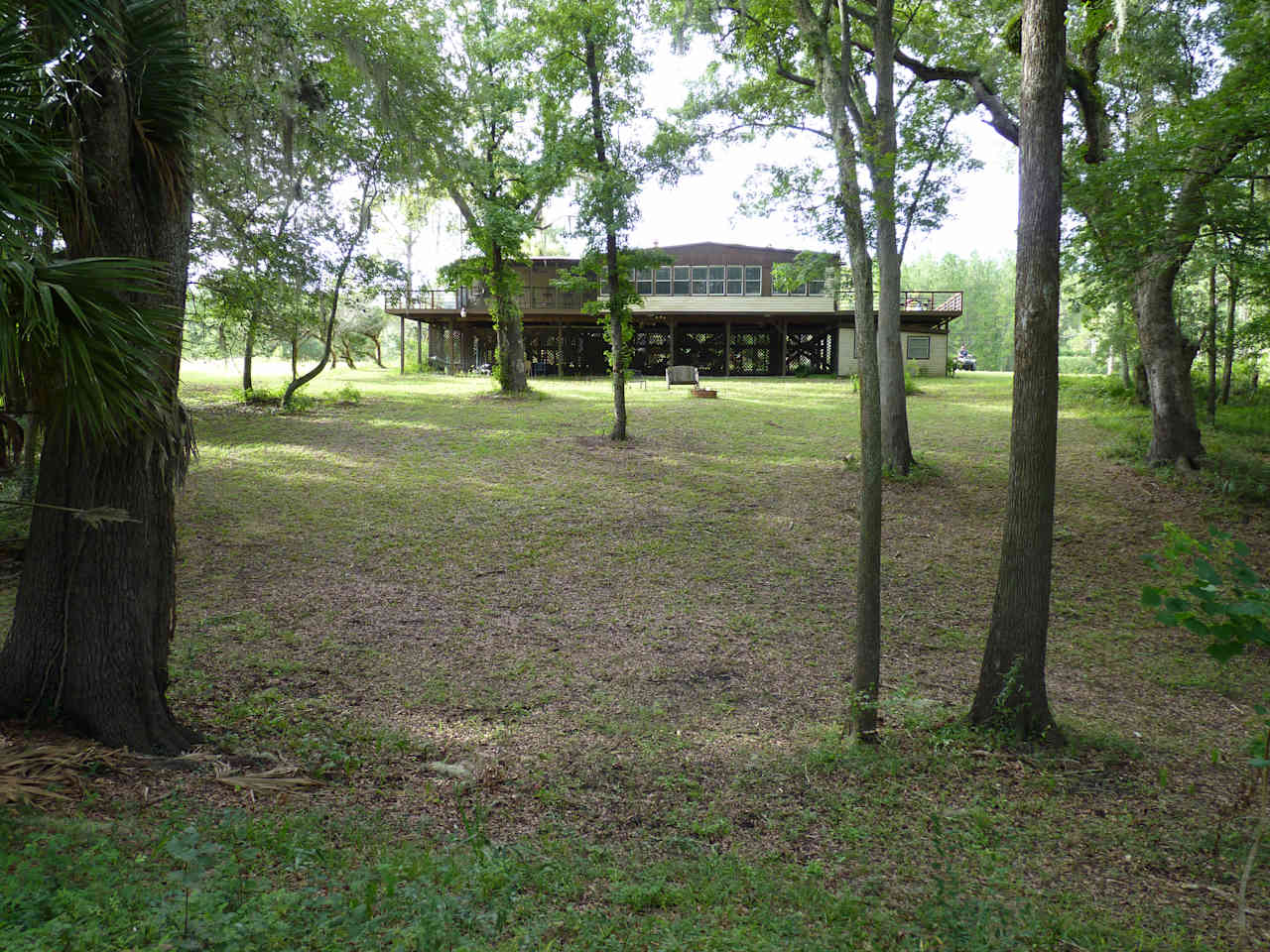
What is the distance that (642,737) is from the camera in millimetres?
5363

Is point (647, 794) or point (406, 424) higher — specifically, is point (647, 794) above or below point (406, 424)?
below

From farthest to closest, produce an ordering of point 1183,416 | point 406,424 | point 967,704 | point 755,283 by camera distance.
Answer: point 755,283
point 406,424
point 1183,416
point 967,704

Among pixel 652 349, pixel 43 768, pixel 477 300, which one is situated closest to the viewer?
pixel 43 768

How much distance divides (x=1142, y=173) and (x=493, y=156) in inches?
604

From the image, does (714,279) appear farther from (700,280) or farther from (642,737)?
(642,737)

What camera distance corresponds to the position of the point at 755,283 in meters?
32.8

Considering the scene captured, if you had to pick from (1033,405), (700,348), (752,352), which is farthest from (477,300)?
(1033,405)

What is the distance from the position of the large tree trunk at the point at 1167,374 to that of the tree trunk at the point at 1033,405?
8.82m

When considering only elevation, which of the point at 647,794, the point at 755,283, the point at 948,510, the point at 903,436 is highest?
the point at 755,283

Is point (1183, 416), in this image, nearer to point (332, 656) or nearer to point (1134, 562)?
point (1134, 562)

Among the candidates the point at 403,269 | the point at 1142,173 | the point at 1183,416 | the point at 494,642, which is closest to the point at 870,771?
the point at 494,642

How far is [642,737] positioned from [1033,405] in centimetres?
341

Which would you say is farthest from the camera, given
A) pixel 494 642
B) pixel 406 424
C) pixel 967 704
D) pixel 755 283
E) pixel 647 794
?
pixel 755 283

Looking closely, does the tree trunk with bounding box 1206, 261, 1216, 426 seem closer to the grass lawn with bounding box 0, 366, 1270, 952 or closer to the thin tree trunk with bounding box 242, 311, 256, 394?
the grass lawn with bounding box 0, 366, 1270, 952
